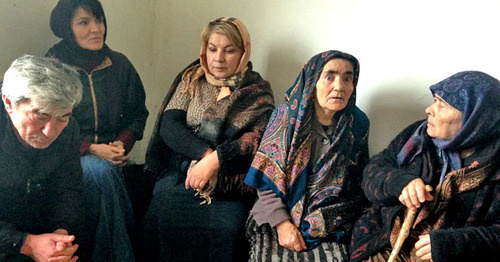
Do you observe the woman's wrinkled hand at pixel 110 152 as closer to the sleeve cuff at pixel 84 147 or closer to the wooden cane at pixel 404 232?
the sleeve cuff at pixel 84 147

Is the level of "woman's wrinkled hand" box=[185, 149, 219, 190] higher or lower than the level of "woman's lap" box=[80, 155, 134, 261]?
higher

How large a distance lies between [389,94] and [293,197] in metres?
0.75

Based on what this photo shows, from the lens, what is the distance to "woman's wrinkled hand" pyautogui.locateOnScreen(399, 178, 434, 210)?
4.42 feet

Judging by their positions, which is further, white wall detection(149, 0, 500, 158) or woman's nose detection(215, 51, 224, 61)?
woman's nose detection(215, 51, 224, 61)

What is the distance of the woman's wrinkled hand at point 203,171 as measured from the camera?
5.76 ft

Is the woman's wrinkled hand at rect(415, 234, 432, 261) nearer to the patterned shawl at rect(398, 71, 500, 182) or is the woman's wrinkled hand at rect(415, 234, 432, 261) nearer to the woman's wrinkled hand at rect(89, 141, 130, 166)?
the patterned shawl at rect(398, 71, 500, 182)

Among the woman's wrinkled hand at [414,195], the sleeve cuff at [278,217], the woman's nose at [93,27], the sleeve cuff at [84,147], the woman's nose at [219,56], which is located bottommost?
the sleeve cuff at [278,217]

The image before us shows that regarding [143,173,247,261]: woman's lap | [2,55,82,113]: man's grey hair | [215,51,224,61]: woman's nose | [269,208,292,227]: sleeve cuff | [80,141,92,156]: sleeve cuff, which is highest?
[215,51,224,61]: woman's nose

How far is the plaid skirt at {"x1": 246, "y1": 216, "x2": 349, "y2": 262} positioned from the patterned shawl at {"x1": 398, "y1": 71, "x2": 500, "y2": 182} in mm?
464

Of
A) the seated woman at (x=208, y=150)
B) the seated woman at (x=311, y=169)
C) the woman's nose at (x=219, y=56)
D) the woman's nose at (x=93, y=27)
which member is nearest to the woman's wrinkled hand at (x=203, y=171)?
the seated woman at (x=208, y=150)

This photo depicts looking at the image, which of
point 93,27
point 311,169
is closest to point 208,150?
point 311,169

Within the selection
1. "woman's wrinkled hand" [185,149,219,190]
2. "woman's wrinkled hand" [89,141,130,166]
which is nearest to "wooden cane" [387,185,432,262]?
"woman's wrinkled hand" [185,149,219,190]

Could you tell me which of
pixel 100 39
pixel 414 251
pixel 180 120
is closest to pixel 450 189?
pixel 414 251

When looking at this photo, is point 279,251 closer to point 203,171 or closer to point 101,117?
point 203,171
